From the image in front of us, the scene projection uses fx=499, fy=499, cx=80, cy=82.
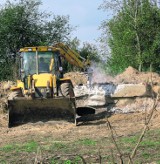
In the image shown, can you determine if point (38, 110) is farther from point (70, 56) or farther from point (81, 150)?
point (81, 150)

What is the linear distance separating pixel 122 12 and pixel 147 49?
11.6 ft

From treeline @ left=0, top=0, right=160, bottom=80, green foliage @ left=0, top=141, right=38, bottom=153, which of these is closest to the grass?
green foliage @ left=0, top=141, right=38, bottom=153

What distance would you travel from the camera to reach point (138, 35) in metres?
35.7

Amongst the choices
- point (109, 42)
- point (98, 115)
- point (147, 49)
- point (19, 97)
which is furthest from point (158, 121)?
point (109, 42)

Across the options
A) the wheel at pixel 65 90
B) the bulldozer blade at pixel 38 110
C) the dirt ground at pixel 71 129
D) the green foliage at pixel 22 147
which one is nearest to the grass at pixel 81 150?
the green foliage at pixel 22 147

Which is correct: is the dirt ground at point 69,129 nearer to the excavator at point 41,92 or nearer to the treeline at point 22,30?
the excavator at point 41,92

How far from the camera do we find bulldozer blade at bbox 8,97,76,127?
15336 millimetres

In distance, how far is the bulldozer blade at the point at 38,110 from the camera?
15.3m

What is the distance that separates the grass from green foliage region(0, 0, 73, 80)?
25972 mm

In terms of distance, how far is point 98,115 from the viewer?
1811 centimetres

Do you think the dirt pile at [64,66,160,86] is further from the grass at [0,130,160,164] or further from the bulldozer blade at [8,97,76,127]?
the grass at [0,130,160,164]

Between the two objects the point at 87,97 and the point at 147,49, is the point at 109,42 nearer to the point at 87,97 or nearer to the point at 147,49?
the point at 147,49

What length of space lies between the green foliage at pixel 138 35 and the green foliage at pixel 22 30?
240 inches

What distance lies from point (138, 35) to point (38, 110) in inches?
837
